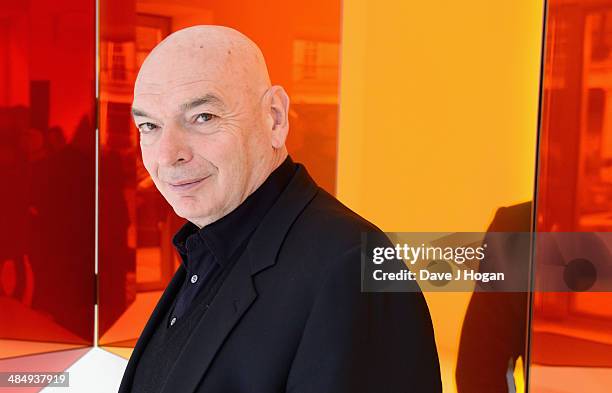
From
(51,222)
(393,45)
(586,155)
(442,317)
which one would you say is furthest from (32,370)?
(586,155)

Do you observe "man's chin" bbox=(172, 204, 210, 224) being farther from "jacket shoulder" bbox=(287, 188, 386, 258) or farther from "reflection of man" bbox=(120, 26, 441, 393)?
"jacket shoulder" bbox=(287, 188, 386, 258)

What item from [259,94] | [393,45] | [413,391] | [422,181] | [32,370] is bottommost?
[32,370]

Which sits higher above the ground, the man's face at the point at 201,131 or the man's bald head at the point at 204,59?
the man's bald head at the point at 204,59

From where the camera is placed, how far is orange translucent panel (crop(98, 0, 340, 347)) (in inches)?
92.9

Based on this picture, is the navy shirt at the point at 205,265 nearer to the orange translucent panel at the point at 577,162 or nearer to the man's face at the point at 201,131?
the man's face at the point at 201,131

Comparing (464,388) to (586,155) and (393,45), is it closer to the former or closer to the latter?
(586,155)

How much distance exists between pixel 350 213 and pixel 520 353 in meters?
1.46

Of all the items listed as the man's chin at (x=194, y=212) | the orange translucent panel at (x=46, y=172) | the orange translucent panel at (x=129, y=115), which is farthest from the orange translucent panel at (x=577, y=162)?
the orange translucent panel at (x=46, y=172)

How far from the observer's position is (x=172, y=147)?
4.10ft

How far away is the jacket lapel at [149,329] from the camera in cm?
134

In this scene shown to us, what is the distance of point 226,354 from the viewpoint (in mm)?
1080

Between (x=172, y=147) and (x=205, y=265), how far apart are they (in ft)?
0.70

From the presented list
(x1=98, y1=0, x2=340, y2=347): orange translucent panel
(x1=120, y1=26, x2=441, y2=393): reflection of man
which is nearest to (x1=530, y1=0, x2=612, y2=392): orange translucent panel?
(x1=98, y1=0, x2=340, y2=347): orange translucent panel

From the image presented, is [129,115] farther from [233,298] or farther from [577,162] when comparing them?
[233,298]
